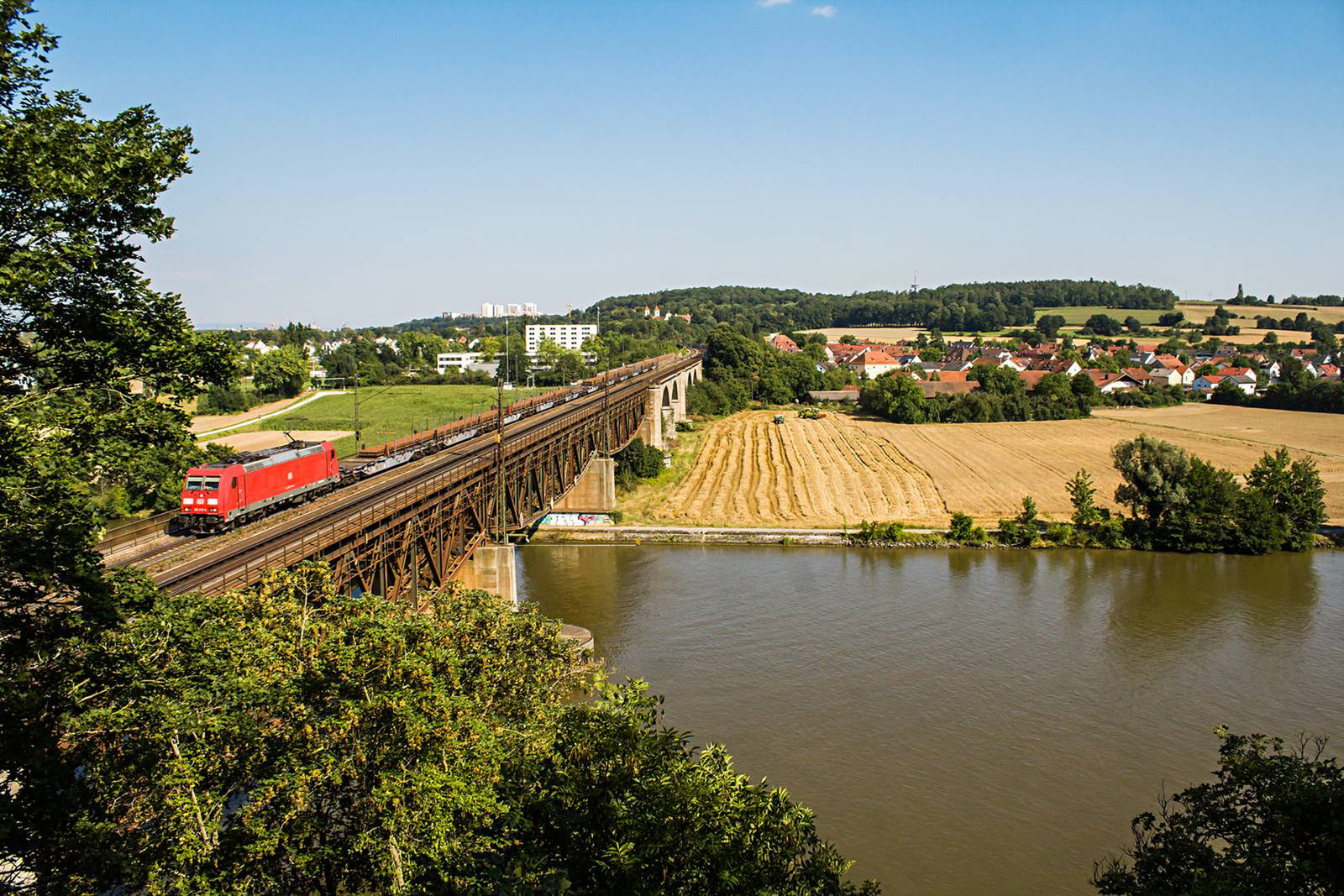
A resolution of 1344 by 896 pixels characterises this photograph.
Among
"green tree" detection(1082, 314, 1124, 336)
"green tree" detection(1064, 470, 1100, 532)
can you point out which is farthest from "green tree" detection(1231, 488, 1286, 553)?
"green tree" detection(1082, 314, 1124, 336)

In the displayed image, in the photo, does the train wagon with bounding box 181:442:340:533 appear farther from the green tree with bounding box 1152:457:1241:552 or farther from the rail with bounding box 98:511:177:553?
the green tree with bounding box 1152:457:1241:552

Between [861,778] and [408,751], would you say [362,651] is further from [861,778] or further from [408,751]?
[861,778]

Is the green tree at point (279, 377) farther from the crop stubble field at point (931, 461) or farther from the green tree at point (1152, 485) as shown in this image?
the green tree at point (1152, 485)

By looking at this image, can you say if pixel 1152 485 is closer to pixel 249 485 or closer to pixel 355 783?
pixel 249 485

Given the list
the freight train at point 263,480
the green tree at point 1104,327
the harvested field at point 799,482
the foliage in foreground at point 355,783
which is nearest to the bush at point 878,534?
Answer: the harvested field at point 799,482

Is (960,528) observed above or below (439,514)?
below

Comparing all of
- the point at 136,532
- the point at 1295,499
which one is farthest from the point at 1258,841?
the point at 1295,499
